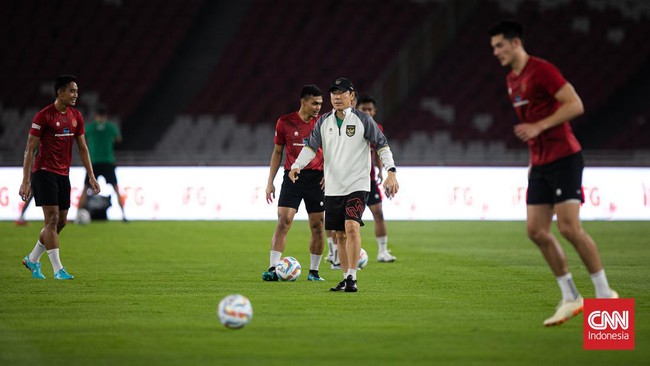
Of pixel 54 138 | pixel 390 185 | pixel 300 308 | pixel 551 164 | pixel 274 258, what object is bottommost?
pixel 300 308

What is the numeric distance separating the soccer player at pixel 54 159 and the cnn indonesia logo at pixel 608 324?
676 cm

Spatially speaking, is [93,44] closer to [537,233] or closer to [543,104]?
[543,104]

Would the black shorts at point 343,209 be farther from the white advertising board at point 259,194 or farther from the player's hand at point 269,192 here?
the white advertising board at point 259,194

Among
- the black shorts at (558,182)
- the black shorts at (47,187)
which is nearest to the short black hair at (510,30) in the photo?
the black shorts at (558,182)

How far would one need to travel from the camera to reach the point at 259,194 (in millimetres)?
27141

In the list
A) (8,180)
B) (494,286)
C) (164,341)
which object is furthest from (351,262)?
(8,180)

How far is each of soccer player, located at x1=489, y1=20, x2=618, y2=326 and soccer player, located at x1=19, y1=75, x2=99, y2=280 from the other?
601 centimetres

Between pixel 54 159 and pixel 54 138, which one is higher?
pixel 54 138

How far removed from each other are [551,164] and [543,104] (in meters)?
0.50

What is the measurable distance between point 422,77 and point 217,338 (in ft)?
97.3

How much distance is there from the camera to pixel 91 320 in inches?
384

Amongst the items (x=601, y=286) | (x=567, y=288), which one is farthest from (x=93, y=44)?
(x=601, y=286)

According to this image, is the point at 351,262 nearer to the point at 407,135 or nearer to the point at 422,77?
the point at 407,135

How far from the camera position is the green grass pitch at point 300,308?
791cm
